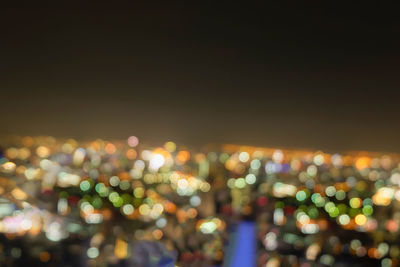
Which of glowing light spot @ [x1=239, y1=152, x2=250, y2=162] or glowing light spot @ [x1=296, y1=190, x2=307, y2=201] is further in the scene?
glowing light spot @ [x1=296, y1=190, x2=307, y2=201]

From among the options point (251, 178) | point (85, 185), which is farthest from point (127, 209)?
point (251, 178)

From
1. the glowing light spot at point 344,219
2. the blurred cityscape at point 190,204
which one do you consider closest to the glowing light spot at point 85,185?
the blurred cityscape at point 190,204

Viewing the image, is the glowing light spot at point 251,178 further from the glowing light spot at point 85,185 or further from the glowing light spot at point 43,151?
the glowing light spot at point 43,151

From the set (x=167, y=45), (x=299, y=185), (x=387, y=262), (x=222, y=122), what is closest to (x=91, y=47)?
(x=167, y=45)

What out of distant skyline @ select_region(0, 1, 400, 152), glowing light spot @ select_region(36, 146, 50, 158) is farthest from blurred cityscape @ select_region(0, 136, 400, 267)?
distant skyline @ select_region(0, 1, 400, 152)

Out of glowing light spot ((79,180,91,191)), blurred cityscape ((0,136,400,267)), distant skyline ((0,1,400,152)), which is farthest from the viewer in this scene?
glowing light spot ((79,180,91,191))

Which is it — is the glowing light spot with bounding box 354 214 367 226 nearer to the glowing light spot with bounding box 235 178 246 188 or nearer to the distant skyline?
the distant skyline

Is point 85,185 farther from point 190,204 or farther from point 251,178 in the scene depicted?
point 251,178
